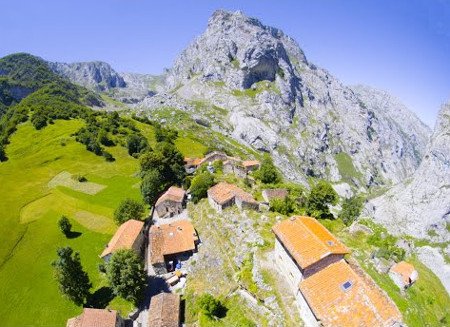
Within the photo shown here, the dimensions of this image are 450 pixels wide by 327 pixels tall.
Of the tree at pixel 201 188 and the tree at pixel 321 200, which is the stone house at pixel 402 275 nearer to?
the tree at pixel 321 200

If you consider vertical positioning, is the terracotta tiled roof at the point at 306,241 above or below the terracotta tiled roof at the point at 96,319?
above

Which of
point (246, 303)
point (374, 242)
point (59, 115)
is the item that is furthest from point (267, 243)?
point (59, 115)

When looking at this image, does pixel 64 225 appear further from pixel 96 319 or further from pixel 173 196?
pixel 96 319

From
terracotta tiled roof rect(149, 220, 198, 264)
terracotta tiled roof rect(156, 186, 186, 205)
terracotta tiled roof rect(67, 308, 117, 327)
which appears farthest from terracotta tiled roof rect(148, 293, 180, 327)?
terracotta tiled roof rect(156, 186, 186, 205)

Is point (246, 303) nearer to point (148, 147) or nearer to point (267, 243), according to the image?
point (267, 243)

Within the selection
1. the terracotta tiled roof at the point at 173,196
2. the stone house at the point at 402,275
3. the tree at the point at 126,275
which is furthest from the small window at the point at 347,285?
the terracotta tiled roof at the point at 173,196

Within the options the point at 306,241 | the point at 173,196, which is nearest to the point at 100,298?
the point at 173,196
